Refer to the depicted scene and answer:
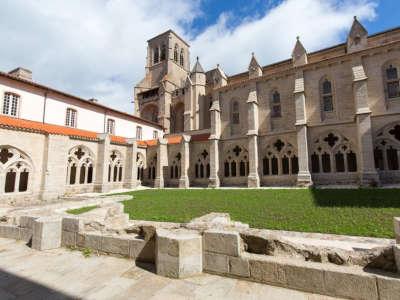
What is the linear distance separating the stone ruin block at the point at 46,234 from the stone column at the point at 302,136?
1710cm

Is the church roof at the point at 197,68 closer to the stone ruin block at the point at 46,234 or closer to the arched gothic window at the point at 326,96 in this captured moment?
the arched gothic window at the point at 326,96

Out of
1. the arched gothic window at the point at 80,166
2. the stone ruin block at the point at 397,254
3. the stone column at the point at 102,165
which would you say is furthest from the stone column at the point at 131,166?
the stone ruin block at the point at 397,254

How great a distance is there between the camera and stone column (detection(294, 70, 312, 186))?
17.3m

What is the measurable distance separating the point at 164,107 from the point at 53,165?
2102cm

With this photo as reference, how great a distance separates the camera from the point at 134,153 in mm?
22297

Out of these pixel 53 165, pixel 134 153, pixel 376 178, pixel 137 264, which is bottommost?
pixel 137 264

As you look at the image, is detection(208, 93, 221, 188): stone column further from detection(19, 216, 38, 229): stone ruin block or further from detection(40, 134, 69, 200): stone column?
detection(19, 216, 38, 229): stone ruin block

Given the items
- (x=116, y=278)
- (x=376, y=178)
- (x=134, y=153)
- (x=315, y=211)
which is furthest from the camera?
(x=134, y=153)

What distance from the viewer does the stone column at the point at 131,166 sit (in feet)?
71.4

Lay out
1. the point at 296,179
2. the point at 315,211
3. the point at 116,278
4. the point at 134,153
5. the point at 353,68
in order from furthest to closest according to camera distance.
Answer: the point at 134,153 → the point at 296,179 → the point at 353,68 → the point at 315,211 → the point at 116,278

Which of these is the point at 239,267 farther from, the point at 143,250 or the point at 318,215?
the point at 318,215

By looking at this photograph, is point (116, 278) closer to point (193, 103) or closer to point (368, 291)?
point (368, 291)

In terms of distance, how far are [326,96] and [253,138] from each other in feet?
24.7

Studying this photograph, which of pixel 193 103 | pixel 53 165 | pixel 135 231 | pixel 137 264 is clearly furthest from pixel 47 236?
pixel 193 103
